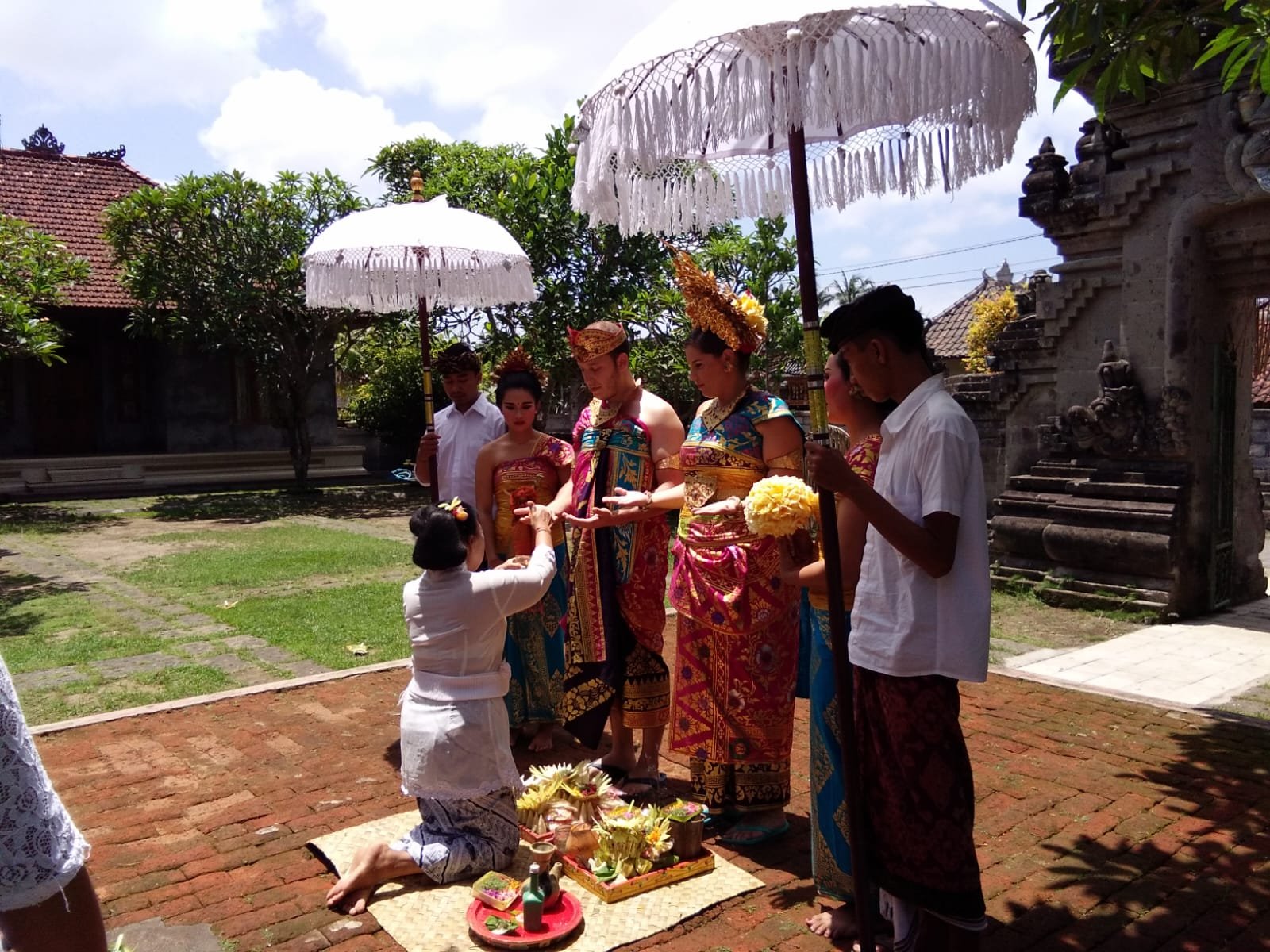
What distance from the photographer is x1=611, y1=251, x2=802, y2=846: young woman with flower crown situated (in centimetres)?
364

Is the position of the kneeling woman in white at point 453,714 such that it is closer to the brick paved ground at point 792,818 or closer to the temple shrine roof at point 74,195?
the brick paved ground at point 792,818

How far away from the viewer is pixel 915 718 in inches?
98.9

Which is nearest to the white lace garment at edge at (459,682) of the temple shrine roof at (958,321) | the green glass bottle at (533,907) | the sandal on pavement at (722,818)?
the green glass bottle at (533,907)

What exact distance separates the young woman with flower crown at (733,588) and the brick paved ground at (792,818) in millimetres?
338

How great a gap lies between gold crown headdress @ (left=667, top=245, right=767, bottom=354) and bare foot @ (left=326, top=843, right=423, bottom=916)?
7.35 ft

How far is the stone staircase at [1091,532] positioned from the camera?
7906mm

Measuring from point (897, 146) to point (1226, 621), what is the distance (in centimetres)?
673

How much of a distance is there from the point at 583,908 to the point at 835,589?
154 cm

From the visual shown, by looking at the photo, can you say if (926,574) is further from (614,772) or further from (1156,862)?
(614,772)

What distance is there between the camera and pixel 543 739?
4.93 metres

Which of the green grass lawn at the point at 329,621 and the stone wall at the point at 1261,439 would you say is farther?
the stone wall at the point at 1261,439

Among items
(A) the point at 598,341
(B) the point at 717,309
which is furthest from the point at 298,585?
(B) the point at 717,309

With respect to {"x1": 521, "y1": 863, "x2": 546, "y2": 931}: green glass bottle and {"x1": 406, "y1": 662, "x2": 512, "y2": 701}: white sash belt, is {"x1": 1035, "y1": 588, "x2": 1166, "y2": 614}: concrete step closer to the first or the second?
{"x1": 406, "y1": 662, "x2": 512, "y2": 701}: white sash belt

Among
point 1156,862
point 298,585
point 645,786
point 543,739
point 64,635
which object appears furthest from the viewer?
point 298,585
